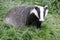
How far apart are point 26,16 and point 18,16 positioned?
0.90ft

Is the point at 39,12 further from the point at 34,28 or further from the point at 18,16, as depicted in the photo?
the point at 18,16

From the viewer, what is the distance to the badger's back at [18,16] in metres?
6.43

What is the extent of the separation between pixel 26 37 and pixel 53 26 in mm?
1313

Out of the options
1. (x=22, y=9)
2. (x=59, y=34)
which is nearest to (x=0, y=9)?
(x=22, y=9)

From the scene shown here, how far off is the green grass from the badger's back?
22 cm

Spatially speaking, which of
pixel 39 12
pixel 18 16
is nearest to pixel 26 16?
pixel 18 16

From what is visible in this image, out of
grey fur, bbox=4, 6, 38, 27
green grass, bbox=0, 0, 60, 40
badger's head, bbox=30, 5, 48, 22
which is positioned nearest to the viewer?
green grass, bbox=0, 0, 60, 40

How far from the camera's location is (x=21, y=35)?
5.66 metres

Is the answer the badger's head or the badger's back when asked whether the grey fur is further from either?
the badger's head

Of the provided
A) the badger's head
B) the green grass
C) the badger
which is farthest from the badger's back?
the badger's head

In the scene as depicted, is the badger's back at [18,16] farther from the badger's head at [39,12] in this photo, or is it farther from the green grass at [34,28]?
the badger's head at [39,12]

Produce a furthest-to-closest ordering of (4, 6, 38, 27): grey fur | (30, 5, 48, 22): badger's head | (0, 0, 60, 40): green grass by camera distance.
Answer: (4, 6, 38, 27): grey fur < (30, 5, 48, 22): badger's head < (0, 0, 60, 40): green grass

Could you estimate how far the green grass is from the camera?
18.5 ft

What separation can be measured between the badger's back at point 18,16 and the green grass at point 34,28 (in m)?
0.22
